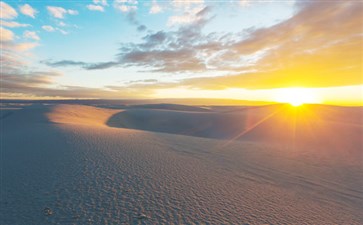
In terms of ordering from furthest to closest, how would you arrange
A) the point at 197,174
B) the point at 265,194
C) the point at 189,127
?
the point at 189,127 < the point at 197,174 < the point at 265,194

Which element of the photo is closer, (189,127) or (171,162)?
(171,162)

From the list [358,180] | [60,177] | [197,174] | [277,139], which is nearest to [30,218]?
[60,177]

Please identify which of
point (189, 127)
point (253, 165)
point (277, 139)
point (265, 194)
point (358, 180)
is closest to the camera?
point (265, 194)

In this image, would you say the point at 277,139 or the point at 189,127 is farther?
the point at 189,127

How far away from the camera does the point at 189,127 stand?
3181 cm

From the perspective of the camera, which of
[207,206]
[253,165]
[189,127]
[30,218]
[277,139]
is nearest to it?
[30,218]

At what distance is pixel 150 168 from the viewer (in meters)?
10.1

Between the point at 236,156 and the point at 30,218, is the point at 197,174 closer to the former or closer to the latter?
the point at 236,156

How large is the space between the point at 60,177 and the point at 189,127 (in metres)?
23.8

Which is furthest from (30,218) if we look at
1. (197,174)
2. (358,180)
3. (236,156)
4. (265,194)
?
(358,180)

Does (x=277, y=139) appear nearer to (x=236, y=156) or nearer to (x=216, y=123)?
(x=236, y=156)

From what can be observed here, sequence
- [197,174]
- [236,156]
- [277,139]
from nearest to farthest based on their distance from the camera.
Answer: [197,174]
[236,156]
[277,139]

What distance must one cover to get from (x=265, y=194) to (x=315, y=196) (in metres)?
1.98

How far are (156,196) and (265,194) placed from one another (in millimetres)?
3896
